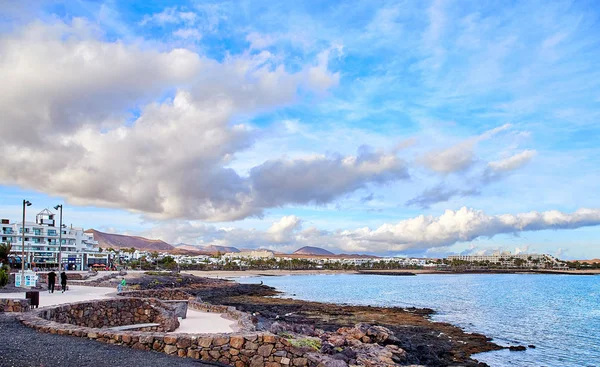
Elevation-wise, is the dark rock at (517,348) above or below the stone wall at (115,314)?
below

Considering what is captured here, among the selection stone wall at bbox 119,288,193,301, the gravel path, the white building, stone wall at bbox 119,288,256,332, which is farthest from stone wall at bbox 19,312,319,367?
the white building

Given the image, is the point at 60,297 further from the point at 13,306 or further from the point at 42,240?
the point at 42,240

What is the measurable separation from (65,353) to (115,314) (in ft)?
27.9

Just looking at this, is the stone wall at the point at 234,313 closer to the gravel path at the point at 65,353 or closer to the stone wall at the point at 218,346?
the stone wall at the point at 218,346

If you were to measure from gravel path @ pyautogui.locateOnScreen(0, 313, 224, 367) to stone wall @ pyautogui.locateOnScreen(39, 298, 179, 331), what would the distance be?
3736 mm

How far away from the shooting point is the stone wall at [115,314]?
52.4 feet

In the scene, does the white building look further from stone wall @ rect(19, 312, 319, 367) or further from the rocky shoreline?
stone wall @ rect(19, 312, 319, 367)

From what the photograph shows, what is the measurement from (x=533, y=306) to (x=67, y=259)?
7308cm

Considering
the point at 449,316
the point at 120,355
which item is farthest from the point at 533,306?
the point at 120,355

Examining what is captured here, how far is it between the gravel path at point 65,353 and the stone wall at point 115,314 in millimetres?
3736

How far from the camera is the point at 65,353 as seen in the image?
10.0 m

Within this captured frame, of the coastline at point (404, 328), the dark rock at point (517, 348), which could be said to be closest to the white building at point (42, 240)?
the coastline at point (404, 328)

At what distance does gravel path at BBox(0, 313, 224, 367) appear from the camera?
30.8 ft

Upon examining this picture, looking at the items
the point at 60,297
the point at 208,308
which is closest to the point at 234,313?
the point at 208,308
